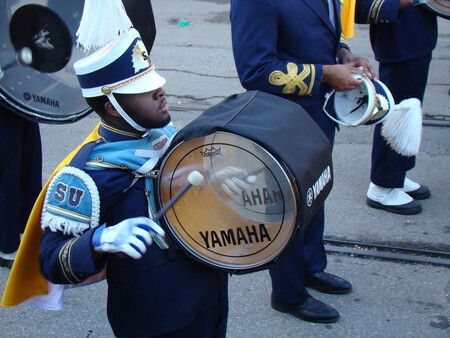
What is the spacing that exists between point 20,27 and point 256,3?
0.93 m

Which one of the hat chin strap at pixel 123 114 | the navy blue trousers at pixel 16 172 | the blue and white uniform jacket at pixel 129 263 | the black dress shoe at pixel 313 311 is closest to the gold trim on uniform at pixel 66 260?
the blue and white uniform jacket at pixel 129 263

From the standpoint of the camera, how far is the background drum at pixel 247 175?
1.64 meters

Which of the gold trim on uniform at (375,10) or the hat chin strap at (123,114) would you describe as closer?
the hat chin strap at (123,114)

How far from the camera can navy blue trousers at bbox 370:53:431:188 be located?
3.75 meters

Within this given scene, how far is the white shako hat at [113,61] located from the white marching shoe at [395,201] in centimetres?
250

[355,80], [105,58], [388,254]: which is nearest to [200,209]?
[105,58]

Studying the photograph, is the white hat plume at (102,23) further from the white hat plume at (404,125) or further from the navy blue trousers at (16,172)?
the white hat plume at (404,125)

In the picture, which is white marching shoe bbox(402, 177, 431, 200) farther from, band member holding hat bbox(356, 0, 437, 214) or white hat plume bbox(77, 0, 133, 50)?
white hat plume bbox(77, 0, 133, 50)

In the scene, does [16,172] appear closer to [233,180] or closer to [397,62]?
[233,180]

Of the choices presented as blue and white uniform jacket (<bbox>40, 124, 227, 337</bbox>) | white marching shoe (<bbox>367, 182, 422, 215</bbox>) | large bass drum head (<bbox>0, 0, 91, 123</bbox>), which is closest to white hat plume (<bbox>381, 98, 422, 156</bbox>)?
white marching shoe (<bbox>367, 182, 422, 215</bbox>)

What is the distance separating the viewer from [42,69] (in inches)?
108

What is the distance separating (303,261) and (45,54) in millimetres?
1420

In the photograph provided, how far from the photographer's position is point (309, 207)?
169cm

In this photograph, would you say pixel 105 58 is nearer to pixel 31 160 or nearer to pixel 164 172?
pixel 164 172
